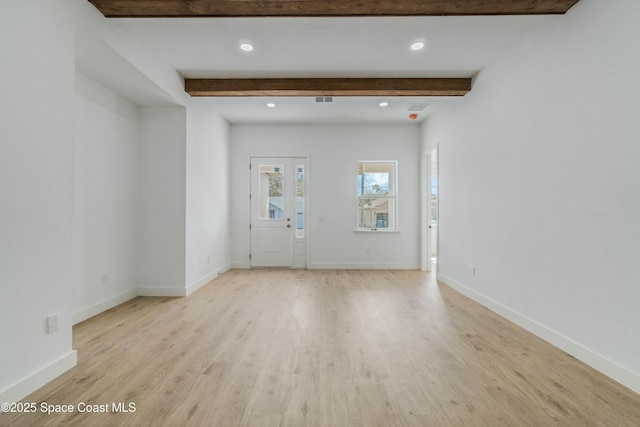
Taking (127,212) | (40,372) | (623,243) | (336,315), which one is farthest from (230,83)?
(623,243)

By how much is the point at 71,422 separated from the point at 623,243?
140 inches

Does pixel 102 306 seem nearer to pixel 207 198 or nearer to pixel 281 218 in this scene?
pixel 207 198

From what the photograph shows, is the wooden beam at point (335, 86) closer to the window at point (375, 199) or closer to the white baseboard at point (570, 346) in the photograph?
the window at point (375, 199)

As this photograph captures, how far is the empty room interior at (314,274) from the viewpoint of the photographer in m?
1.82

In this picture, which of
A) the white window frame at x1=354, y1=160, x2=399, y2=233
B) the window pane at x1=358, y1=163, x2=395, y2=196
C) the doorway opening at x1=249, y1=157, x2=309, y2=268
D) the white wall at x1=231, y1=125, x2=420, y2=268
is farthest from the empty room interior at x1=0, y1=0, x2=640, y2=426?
the window pane at x1=358, y1=163, x2=395, y2=196

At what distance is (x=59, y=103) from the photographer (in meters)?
2.11

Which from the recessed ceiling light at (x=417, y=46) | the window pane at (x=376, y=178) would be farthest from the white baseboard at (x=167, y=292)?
the recessed ceiling light at (x=417, y=46)

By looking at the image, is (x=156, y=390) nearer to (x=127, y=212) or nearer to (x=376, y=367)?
(x=376, y=367)

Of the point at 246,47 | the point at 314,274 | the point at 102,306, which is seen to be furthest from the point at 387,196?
the point at 102,306

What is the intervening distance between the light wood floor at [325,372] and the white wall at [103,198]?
0.35 meters

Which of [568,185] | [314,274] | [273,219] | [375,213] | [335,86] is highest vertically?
[335,86]

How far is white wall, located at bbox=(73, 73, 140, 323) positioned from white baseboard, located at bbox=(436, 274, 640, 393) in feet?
14.9

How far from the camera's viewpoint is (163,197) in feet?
13.4

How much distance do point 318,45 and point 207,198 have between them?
293cm
